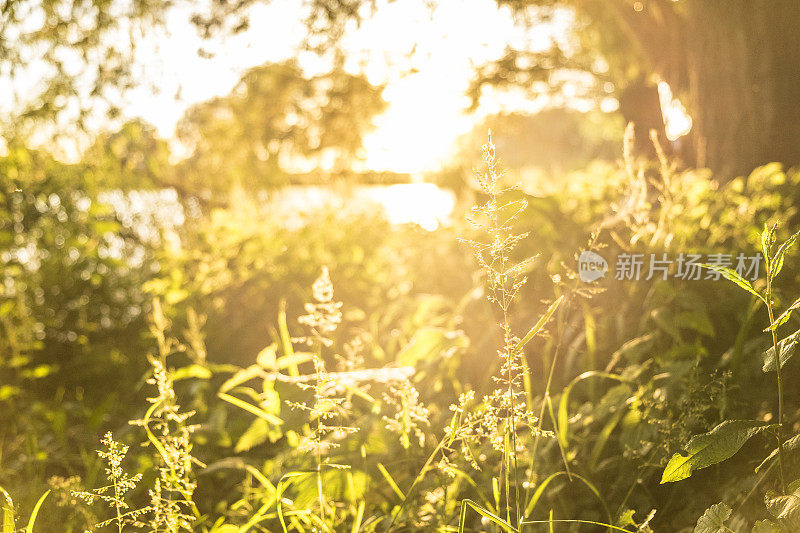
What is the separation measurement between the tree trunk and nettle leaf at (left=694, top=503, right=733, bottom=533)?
12.0 feet

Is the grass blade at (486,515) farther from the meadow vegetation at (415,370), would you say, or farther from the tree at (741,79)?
the tree at (741,79)

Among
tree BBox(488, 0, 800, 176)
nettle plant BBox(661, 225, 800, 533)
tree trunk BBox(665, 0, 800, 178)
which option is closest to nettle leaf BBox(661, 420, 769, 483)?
nettle plant BBox(661, 225, 800, 533)

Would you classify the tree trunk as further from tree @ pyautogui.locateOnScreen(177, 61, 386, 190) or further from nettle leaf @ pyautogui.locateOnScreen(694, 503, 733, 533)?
nettle leaf @ pyautogui.locateOnScreen(694, 503, 733, 533)

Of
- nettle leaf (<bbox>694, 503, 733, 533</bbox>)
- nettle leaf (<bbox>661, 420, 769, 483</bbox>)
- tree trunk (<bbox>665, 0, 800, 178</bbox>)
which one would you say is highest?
tree trunk (<bbox>665, 0, 800, 178</bbox>)

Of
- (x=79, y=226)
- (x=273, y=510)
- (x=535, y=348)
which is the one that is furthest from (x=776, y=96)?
(x=79, y=226)

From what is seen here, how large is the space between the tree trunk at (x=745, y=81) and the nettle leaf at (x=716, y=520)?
12.0 feet

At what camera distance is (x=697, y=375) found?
6.46 feet

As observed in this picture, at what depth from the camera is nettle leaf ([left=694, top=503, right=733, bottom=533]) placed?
4.42 ft

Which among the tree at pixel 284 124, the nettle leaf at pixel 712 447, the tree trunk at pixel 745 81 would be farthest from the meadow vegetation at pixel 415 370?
the tree at pixel 284 124

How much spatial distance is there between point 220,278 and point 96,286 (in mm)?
768

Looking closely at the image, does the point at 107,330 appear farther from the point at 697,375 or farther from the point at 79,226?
the point at 697,375

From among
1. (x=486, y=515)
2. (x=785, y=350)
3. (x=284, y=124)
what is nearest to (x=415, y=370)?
(x=486, y=515)

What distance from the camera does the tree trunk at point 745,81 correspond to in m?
4.37

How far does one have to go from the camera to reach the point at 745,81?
4.60m
